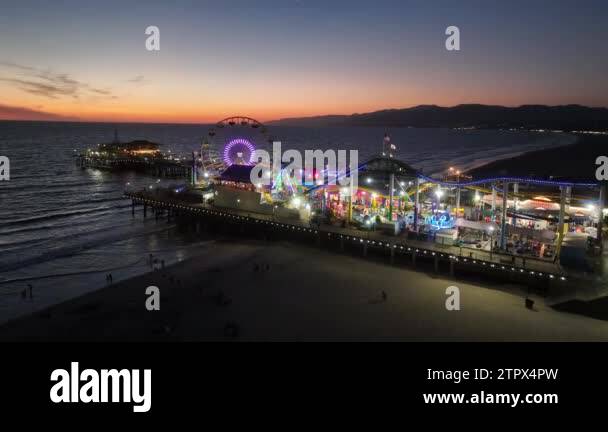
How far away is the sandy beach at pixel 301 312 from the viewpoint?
17.5 meters

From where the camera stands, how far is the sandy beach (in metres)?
17.5

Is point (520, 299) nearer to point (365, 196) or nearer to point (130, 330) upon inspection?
point (365, 196)

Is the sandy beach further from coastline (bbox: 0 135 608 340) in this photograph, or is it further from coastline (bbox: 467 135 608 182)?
coastline (bbox: 467 135 608 182)

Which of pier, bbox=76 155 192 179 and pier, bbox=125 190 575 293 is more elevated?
pier, bbox=76 155 192 179

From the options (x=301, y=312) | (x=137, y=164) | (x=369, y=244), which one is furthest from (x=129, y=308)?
(x=137, y=164)

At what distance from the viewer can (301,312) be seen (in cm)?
1941

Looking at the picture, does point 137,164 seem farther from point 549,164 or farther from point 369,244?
point 549,164

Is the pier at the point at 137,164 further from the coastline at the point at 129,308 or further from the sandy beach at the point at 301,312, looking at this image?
the sandy beach at the point at 301,312

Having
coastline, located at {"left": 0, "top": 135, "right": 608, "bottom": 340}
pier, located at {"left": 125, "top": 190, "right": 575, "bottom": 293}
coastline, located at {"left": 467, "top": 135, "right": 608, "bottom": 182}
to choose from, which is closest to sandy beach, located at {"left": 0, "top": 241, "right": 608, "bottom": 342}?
coastline, located at {"left": 0, "top": 135, "right": 608, "bottom": 340}

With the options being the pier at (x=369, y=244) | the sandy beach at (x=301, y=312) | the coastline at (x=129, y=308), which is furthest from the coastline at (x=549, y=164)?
the sandy beach at (x=301, y=312)

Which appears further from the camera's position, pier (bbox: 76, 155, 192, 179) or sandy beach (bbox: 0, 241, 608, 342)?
pier (bbox: 76, 155, 192, 179)

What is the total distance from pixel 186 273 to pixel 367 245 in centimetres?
1143
